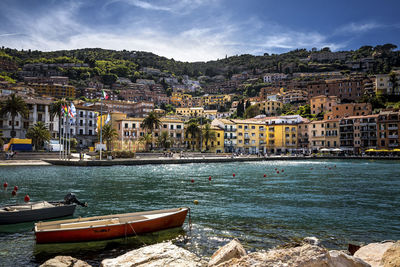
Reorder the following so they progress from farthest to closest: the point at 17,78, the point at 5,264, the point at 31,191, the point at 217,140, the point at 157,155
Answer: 1. the point at 17,78
2. the point at 217,140
3. the point at 157,155
4. the point at 31,191
5. the point at 5,264

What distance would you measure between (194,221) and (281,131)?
100147 millimetres

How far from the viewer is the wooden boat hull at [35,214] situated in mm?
16022

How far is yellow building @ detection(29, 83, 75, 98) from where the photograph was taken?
159m

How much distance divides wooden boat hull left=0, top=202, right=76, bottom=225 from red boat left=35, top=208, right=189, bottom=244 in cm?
381

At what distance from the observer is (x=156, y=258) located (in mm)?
8680

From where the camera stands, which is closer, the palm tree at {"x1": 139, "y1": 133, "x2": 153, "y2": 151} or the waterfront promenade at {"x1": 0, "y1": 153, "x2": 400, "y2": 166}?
the waterfront promenade at {"x1": 0, "y1": 153, "x2": 400, "y2": 166}

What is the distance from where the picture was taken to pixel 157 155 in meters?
82.2

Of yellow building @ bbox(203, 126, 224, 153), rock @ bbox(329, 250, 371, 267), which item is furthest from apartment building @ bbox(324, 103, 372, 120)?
rock @ bbox(329, 250, 371, 267)

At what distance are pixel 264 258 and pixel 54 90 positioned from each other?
577ft

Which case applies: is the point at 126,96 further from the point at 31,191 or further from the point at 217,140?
the point at 31,191

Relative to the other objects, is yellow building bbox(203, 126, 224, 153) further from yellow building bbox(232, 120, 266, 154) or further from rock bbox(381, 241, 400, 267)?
rock bbox(381, 241, 400, 267)

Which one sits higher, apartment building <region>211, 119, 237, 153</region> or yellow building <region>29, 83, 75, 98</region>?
yellow building <region>29, 83, 75, 98</region>

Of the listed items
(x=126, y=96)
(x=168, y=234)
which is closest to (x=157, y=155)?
(x=168, y=234)

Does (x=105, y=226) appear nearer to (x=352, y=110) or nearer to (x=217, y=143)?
(x=217, y=143)
